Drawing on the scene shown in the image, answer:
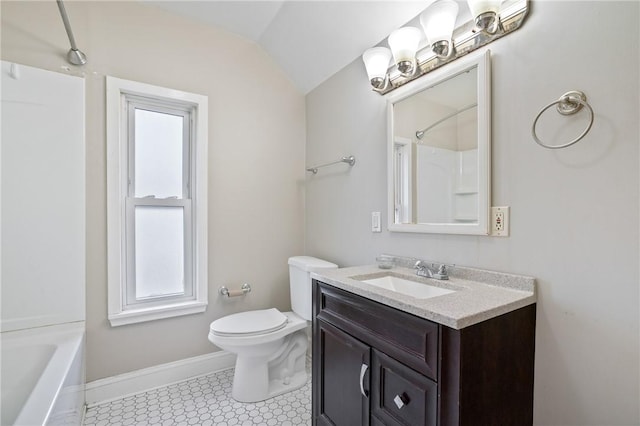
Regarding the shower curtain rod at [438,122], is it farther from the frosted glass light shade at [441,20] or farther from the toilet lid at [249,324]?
the toilet lid at [249,324]

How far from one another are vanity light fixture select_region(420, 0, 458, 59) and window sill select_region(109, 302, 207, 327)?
6.73 ft

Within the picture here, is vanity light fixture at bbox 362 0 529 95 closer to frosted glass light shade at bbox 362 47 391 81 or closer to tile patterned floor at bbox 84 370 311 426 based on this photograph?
frosted glass light shade at bbox 362 47 391 81

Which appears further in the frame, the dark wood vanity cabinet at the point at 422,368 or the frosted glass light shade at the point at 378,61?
the frosted glass light shade at the point at 378,61

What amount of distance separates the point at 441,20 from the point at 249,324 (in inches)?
73.5

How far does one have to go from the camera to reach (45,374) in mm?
1215

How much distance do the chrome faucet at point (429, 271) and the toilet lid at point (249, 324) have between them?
93cm

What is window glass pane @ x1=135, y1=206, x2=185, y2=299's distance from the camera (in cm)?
197

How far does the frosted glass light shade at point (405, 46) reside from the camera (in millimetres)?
1404

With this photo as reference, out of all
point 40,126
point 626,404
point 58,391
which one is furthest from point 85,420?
point 626,404

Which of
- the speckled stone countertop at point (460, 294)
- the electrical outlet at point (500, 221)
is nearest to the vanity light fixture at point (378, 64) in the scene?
the electrical outlet at point (500, 221)

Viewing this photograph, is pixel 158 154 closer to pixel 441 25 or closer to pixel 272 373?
pixel 272 373

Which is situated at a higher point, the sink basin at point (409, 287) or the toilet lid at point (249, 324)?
the sink basin at point (409, 287)

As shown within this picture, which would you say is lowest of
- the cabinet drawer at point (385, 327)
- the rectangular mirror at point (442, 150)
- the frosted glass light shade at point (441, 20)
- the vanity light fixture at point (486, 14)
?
the cabinet drawer at point (385, 327)

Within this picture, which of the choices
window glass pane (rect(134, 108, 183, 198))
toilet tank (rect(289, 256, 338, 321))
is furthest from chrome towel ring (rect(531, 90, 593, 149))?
window glass pane (rect(134, 108, 183, 198))
